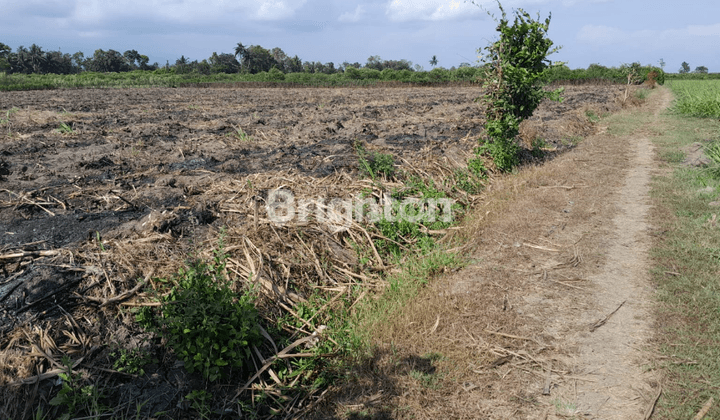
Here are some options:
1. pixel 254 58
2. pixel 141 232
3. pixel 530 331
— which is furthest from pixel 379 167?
pixel 254 58

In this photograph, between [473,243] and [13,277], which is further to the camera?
[473,243]

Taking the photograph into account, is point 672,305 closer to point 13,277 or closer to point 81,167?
point 13,277

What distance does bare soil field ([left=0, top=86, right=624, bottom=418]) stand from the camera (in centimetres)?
313

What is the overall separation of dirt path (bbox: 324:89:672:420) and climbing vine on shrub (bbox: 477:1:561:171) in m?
2.73

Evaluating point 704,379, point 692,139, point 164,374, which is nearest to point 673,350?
point 704,379

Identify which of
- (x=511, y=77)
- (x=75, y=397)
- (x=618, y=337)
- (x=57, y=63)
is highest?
(x=57, y=63)

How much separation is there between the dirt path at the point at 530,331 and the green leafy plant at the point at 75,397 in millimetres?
1653

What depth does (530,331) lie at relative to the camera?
145 inches

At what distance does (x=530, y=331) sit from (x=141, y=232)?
401 cm

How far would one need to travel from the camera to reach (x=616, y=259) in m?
4.86

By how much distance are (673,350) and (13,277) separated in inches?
214

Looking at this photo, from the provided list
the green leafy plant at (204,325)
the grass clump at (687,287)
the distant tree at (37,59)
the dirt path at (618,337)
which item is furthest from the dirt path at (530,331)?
the distant tree at (37,59)

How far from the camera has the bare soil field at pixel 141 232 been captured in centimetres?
313

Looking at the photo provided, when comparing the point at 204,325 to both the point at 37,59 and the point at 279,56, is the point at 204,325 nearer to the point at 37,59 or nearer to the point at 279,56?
the point at 37,59
